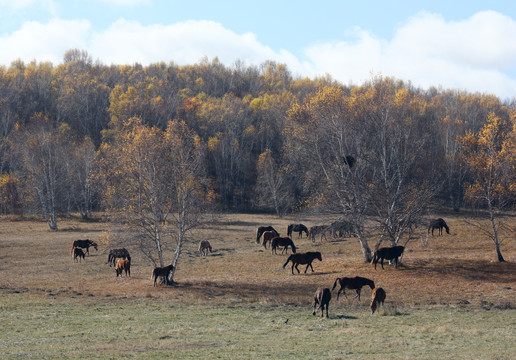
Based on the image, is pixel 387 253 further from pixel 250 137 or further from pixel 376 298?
pixel 250 137

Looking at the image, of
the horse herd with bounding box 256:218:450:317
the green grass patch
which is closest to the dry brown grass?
the horse herd with bounding box 256:218:450:317

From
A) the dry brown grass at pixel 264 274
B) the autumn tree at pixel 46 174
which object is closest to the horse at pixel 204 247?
the dry brown grass at pixel 264 274

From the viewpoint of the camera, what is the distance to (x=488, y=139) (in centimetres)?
3391

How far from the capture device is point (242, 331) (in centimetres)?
1870

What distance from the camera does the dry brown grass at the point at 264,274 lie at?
26484mm

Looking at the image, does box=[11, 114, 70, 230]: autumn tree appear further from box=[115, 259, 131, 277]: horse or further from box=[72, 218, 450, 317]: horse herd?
box=[115, 259, 131, 277]: horse

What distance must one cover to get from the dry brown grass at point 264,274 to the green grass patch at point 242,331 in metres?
2.28

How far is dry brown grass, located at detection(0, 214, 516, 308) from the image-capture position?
26484 mm

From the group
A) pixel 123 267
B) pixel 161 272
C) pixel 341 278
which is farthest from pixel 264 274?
pixel 341 278

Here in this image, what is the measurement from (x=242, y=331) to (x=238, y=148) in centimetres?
8032

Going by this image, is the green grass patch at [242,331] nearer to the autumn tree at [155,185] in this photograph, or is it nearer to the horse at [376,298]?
the horse at [376,298]

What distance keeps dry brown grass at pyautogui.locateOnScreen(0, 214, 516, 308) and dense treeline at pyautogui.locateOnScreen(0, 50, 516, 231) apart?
152 inches

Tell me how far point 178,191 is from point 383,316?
46.2ft

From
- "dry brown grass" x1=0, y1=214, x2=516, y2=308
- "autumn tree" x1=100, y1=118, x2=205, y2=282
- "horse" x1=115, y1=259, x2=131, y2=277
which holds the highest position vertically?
"autumn tree" x1=100, y1=118, x2=205, y2=282
